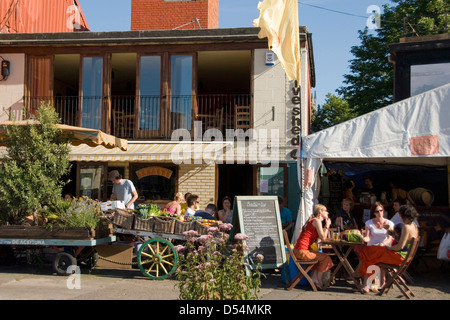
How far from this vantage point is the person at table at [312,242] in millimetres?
8242

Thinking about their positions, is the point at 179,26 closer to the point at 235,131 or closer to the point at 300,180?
the point at 235,131

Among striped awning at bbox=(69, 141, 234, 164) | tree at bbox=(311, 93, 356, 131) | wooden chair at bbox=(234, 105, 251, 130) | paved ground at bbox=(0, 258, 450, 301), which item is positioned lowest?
paved ground at bbox=(0, 258, 450, 301)

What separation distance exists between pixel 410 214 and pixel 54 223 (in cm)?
587

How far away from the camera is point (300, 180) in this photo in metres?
9.69

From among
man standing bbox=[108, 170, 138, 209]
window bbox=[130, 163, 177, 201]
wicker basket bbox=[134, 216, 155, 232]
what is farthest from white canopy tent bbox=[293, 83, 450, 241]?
window bbox=[130, 163, 177, 201]

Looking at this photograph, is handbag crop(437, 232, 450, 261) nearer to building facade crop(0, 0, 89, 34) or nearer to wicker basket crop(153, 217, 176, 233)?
wicker basket crop(153, 217, 176, 233)

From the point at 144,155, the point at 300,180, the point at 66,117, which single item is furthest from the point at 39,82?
the point at 300,180

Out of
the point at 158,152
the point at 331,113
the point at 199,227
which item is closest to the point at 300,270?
the point at 199,227

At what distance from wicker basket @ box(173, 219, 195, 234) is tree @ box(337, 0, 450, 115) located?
15.7 metres

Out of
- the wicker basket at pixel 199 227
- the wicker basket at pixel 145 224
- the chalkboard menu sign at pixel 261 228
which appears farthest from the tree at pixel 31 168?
the chalkboard menu sign at pixel 261 228

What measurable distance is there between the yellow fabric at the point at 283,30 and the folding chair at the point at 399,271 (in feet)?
13.1

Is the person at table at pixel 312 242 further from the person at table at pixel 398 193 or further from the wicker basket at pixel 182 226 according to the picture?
the person at table at pixel 398 193

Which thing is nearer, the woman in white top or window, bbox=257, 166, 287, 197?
the woman in white top

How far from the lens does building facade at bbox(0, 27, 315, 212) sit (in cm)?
1401
